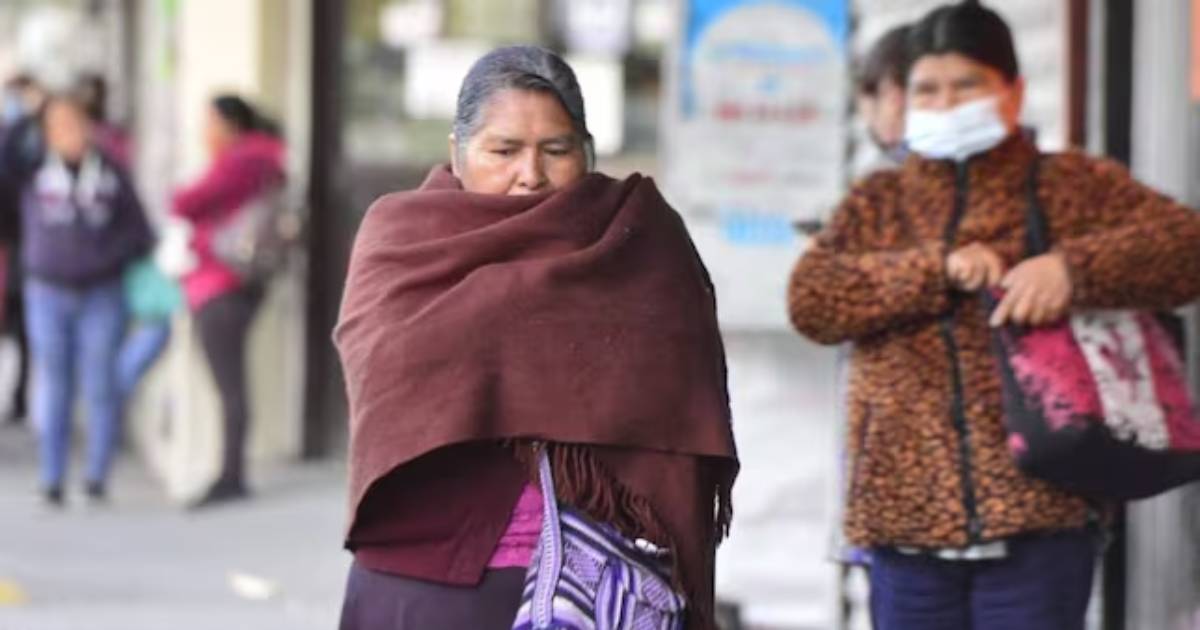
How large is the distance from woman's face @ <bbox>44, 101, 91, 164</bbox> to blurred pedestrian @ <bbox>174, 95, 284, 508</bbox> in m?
0.48

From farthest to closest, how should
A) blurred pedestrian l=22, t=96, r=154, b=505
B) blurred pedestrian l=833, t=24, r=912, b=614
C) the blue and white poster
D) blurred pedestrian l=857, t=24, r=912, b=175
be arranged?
blurred pedestrian l=22, t=96, r=154, b=505 < the blue and white poster < blurred pedestrian l=857, t=24, r=912, b=175 < blurred pedestrian l=833, t=24, r=912, b=614

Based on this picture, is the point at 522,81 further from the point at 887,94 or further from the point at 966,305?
the point at 887,94

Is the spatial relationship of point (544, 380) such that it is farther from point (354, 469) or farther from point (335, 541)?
point (335, 541)

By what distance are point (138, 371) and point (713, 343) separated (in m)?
7.21

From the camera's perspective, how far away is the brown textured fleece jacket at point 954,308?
4.25m

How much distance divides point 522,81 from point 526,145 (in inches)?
3.7

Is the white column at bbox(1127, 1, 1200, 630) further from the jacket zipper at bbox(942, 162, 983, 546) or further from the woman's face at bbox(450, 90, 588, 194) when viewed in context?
the woman's face at bbox(450, 90, 588, 194)

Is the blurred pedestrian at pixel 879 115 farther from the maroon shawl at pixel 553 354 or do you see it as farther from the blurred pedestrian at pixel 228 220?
the blurred pedestrian at pixel 228 220

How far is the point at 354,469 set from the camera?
3.43 meters

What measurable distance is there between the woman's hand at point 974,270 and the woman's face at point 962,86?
30 centimetres

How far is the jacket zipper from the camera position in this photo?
426 centimetres

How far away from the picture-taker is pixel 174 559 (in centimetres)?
891

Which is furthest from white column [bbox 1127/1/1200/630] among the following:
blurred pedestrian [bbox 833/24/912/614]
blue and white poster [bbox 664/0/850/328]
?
blue and white poster [bbox 664/0/850/328]

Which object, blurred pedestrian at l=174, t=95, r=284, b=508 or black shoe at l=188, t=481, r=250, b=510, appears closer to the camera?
blurred pedestrian at l=174, t=95, r=284, b=508
